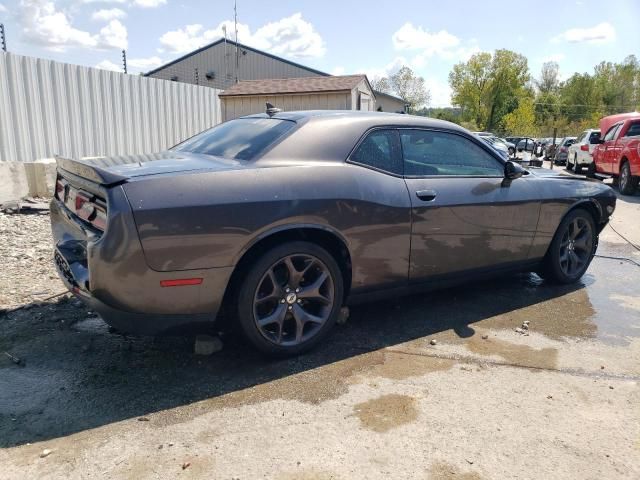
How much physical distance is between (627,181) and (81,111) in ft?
40.9

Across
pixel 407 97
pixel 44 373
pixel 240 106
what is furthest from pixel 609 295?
pixel 407 97

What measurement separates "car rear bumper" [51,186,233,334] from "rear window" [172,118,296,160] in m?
0.88

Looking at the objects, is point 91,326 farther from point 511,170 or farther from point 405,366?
point 511,170

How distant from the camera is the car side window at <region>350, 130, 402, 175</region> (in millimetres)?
3611

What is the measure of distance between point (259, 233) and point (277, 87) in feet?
40.6

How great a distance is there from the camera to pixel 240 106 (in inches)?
551

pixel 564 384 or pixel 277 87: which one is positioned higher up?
pixel 277 87

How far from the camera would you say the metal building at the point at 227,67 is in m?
31.6

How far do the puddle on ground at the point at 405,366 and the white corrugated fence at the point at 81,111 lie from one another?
705 centimetres

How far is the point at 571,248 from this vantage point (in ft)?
17.0

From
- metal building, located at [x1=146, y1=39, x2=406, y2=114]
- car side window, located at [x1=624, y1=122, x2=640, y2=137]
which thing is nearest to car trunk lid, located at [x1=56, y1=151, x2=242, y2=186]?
car side window, located at [x1=624, y1=122, x2=640, y2=137]

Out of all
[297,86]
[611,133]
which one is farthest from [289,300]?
[611,133]

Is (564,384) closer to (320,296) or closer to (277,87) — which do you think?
(320,296)

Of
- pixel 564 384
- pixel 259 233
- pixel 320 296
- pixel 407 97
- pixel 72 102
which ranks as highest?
pixel 407 97
